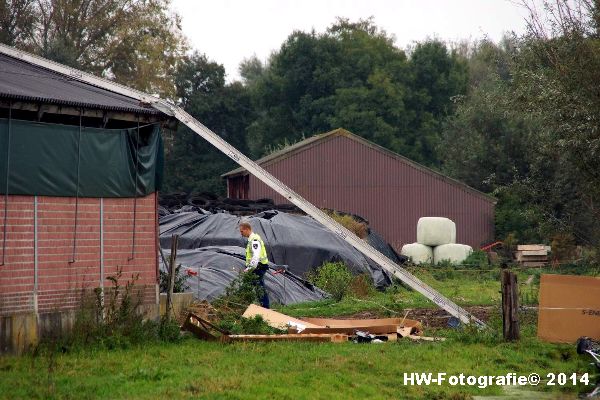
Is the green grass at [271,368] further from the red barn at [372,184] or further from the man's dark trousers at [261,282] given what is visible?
the red barn at [372,184]

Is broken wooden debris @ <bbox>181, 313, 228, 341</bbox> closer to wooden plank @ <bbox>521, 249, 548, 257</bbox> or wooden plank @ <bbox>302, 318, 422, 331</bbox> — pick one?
wooden plank @ <bbox>302, 318, 422, 331</bbox>

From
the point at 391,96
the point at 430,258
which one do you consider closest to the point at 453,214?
the point at 430,258

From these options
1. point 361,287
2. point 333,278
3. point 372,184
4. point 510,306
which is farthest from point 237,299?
point 372,184

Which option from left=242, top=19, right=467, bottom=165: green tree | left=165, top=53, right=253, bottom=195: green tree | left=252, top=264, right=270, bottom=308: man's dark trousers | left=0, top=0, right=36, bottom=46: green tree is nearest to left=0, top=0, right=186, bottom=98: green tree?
left=0, top=0, right=36, bottom=46: green tree

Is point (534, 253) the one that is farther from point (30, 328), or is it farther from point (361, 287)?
point (30, 328)

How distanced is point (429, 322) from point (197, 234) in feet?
32.9

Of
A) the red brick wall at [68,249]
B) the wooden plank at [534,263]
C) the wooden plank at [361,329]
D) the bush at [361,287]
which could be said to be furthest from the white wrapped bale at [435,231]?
the red brick wall at [68,249]

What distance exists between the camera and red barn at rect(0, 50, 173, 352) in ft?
45.6

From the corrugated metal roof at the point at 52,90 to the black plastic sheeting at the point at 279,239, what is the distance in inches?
390

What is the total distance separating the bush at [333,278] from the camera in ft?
73.9

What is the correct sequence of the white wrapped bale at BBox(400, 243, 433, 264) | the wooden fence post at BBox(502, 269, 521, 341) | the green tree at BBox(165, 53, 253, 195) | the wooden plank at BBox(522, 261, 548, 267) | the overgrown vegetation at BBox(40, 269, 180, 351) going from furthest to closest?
1. the green tree at BBox(165, 53, 253, 195)
2. the wooden plank at BBox(522, 261, 548, 267)
3. the white wrapped bale at BBox(400, 243, 433, 264)
4. the wooden fence post at BBox(502, 269, 521, 341)
5. the overgrown vegetation at BBox(40, 269, 180, 351)

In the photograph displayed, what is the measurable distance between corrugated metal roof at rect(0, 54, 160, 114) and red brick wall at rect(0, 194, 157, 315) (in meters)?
1.37

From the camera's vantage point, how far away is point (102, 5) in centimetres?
5578

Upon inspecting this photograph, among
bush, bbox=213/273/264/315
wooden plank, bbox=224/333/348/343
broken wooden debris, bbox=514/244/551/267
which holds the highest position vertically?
broken wooden debris, bbox=514/244/551/267
